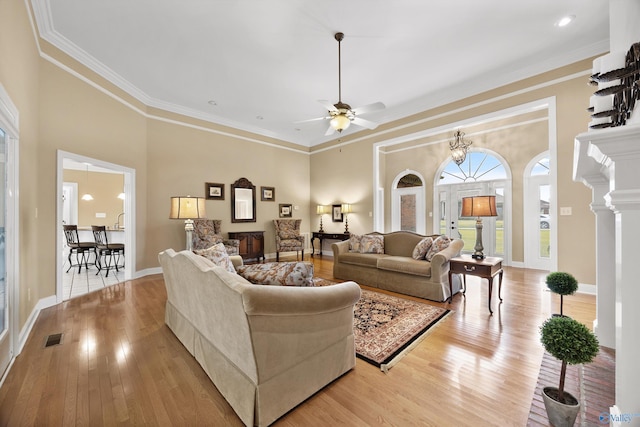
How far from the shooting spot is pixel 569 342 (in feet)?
4.41

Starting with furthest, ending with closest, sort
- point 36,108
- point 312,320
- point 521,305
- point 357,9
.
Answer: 1. point 521,305
2. point 36,108
3. point 357,9
4. point 312,320

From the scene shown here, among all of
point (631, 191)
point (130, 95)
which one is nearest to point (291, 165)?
point (130, 95)

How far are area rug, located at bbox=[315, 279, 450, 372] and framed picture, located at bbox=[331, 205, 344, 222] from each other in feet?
11.2

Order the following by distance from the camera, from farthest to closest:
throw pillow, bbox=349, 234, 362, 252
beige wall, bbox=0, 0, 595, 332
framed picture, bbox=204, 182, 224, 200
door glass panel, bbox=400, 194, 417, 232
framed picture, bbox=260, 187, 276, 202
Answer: door glass panel, bbox=400, 194, 417, 232 → framed picture, bbox=260, 187, 276, 202 → framed picture, bbox=204, 182, 224, 200 → throw pillow, bbox=349, 234, 362, 252 → beige wall, bbox=0, 0, 595, 332

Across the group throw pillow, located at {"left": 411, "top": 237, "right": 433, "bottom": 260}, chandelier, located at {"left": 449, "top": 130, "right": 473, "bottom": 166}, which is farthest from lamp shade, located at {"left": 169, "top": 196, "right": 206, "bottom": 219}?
chandelier, located at {"left": 449, "top": 130, "right": 473, "bottom": 166}

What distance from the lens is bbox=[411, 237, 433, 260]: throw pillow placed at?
12.4 ft

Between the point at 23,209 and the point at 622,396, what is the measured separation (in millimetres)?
4600

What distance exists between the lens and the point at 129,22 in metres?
3.00

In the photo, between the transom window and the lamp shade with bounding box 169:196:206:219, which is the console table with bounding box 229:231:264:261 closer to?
the lamp shade with bounding box 169:196:206:219

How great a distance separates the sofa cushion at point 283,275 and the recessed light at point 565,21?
4.09 meters

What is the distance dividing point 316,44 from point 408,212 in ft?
16.7

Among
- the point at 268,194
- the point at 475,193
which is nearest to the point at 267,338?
the point at 268,194

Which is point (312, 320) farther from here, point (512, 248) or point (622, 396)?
point (512, 248)

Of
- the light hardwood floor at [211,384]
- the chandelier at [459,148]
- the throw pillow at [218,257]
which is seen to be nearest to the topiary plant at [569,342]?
the light hardwood floor at [211,384]
